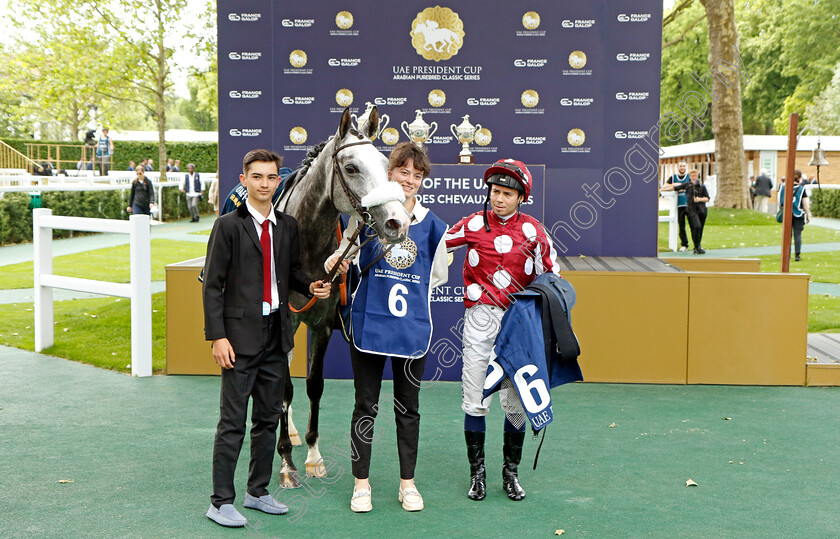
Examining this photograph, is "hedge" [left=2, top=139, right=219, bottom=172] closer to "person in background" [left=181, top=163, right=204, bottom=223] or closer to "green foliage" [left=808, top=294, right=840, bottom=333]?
"person in background" [left=181, top=163, right=204, bottom=223]

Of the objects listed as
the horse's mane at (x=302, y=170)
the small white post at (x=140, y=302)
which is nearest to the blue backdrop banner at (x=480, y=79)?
the small white post at (x=140, y=302)

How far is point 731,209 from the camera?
68.8 ft

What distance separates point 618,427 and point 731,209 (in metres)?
17.3

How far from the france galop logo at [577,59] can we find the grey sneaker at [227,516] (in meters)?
5.30

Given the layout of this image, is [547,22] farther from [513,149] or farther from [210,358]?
[210,358]

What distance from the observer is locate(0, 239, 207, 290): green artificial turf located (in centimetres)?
1182

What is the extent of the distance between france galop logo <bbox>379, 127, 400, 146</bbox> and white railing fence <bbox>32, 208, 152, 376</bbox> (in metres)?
2.32

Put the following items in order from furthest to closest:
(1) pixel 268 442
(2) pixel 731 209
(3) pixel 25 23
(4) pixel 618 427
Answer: (3) pixel 25 23
(2) pixel 731 209
(4) pixel 618 427
(1) pixel 268 442

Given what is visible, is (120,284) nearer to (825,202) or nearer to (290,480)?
(290,480)

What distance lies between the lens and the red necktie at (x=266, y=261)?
3.62 meters

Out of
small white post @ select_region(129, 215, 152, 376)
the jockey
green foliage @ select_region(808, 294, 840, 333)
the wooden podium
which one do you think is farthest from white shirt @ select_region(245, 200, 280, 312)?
green foliage @ select_region(808, 294, 840, 333)

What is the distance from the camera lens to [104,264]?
520 inches

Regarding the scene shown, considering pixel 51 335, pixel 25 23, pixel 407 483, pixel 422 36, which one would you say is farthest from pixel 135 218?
pixel 25 23

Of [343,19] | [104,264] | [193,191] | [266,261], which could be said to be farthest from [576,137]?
[193,191]
